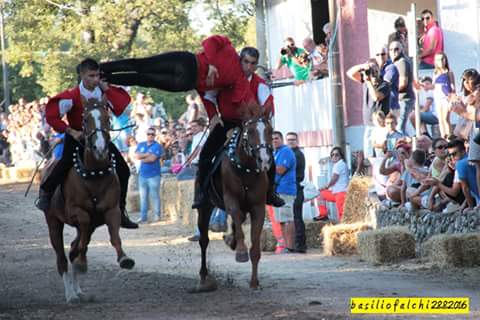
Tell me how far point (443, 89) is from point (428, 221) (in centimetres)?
293

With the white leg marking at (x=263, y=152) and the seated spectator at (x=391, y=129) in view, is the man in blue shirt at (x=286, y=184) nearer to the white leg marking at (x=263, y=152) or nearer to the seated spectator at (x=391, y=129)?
the seated spectator at (x=391, y=129)

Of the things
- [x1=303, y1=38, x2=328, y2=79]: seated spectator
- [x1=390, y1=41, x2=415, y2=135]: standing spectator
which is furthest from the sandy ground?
[x1=303, y1=38, x2=328, y2=79]: seated spectator

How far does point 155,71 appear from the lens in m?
13.5

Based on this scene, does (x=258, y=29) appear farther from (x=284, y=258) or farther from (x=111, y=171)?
(x=111, y=171)

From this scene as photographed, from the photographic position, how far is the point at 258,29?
2848cm

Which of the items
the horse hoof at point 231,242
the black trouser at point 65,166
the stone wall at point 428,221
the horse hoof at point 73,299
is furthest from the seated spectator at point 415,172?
the horse hoof at point 73,299

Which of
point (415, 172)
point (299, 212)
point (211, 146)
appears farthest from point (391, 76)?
point (211, 146)

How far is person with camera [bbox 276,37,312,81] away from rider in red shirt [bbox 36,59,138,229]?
10806 millimetres

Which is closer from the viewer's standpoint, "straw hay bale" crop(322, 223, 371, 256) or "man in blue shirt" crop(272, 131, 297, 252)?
"straw hay bale" crop(322, 223, 371, 256)

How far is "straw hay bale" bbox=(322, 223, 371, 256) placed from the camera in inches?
729

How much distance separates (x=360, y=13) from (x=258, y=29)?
5.42 metres

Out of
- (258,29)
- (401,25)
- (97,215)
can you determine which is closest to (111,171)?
(97,215)

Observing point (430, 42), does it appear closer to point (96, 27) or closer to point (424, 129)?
point (424, 129)

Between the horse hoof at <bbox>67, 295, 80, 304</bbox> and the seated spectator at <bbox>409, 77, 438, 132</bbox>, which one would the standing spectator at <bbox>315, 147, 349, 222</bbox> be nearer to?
the seated spectator at <bbox>409, 77, 438, 132</bbox>
